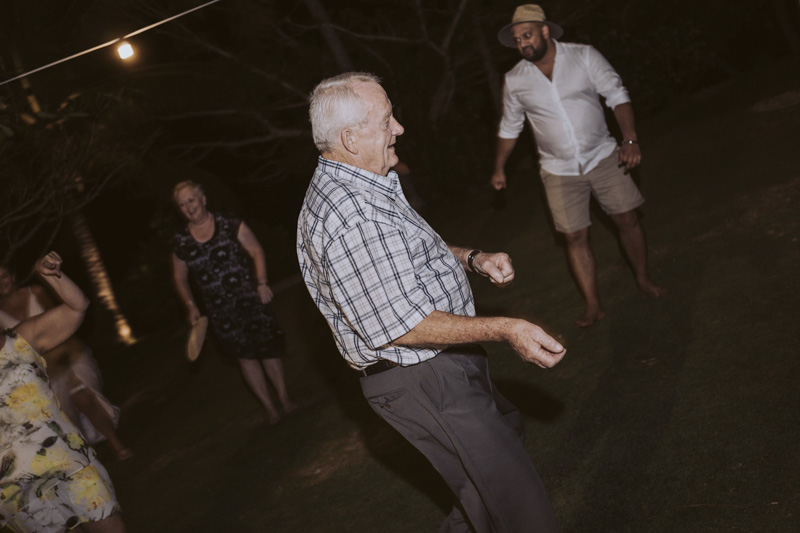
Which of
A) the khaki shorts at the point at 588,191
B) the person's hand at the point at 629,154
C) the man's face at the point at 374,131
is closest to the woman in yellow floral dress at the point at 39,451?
the man's face at the point at 374,131

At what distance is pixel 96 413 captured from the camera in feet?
20.2

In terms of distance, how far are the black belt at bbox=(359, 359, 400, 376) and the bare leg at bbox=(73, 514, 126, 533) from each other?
170cm

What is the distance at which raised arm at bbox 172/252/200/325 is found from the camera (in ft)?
18.4

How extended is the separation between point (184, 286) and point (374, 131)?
3635mm

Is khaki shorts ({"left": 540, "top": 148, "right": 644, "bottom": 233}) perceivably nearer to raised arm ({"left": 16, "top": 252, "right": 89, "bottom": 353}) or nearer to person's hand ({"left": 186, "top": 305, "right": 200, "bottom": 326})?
person's hand ({"left": 186, "top": 305, "right": 200, "bottom": 326})

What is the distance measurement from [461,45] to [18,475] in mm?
13340

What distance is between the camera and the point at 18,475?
125 inches

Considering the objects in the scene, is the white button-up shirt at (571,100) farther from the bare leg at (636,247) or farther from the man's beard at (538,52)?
the bare leg at (636,247)

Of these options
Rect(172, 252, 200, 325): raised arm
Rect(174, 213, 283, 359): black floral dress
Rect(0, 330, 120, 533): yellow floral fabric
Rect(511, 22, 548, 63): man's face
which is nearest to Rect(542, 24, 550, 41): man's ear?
Rect(511, 22, 548, 63): man's face

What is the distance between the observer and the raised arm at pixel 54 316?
10.9ft

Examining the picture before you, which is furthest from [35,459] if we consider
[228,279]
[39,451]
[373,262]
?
[228,279]

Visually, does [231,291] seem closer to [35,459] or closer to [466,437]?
[35,459]

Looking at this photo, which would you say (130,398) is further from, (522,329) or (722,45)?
(722,45)

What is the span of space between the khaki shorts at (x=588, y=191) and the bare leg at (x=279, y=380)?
2581mm
